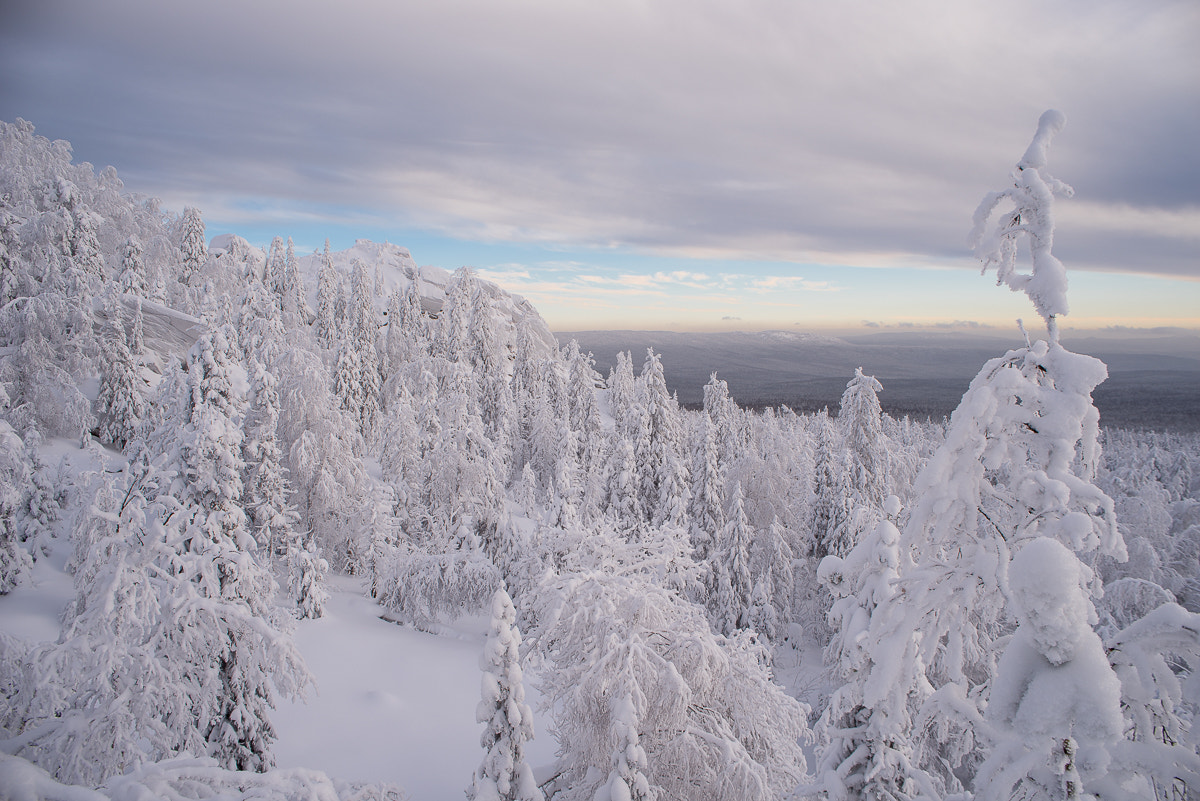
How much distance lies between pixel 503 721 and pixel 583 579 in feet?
7.95

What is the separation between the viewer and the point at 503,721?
7.58 m

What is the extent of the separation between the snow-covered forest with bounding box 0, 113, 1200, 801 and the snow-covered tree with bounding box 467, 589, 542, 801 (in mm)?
38

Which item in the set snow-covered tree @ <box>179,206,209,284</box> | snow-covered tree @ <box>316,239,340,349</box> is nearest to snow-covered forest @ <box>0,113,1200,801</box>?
snow-covered tree @ <box>179,206,209,284</box>

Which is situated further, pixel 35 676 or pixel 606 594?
pixel 606 594

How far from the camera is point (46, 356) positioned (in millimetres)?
18984

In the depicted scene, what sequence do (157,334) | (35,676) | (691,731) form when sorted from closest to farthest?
(35,676)
(691,731)
(157,334)

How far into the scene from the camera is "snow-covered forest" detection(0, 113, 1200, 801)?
3527mm

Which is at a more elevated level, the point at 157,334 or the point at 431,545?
the point at 157,334

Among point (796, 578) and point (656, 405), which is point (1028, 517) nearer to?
point (656, 405)

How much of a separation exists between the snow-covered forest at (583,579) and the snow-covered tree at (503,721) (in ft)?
0.12

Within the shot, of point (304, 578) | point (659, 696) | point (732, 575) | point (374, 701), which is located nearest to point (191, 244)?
point (304, 578)

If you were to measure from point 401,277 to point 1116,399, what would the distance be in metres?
246

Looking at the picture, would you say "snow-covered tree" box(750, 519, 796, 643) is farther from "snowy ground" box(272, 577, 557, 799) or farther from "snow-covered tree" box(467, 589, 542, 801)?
"snow-covered tree" box(467, 589, 542, 801)

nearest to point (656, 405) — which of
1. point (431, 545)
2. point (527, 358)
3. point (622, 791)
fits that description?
point (431, 545)
